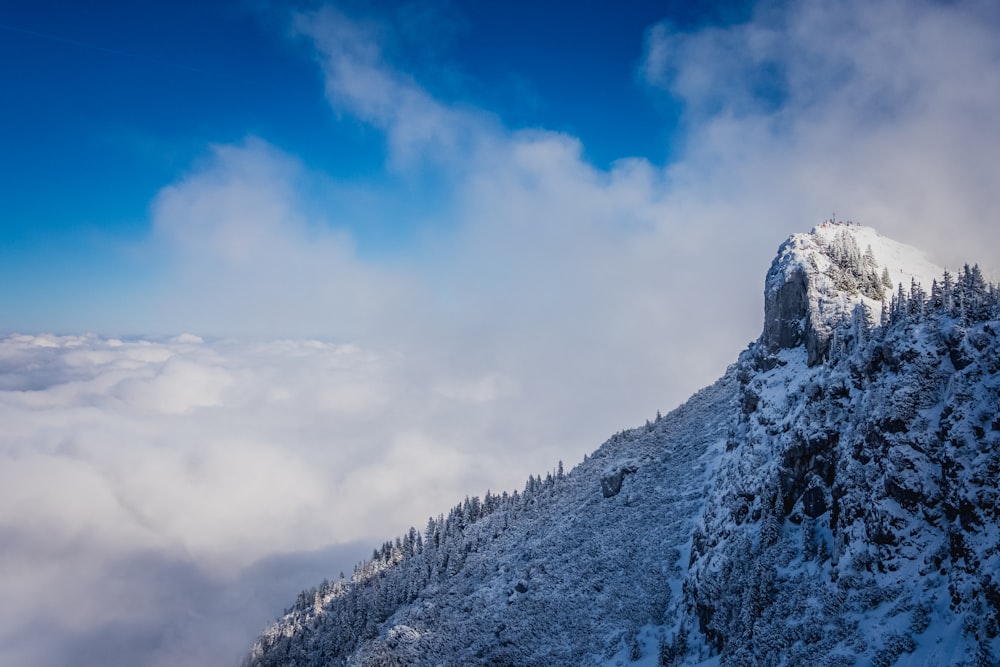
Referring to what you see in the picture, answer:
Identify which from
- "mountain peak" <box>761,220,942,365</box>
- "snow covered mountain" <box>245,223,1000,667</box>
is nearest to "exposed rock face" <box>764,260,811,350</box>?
"mountain peak" <box>761,220,942,365</box>

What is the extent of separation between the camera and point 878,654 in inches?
1414

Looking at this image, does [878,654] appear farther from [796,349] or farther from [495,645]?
[495,645]

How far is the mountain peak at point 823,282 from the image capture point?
66.6 m

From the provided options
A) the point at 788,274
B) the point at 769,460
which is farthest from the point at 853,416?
the point at 788,274

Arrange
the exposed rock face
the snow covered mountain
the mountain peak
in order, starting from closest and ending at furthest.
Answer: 1. the snow covered mountain
2. the mountain peak
3. the exposed rock face

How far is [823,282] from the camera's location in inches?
2788

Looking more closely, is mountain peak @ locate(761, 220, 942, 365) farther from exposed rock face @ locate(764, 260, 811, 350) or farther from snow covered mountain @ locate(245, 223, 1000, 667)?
snow covered mountain @ locate(245, 223, 1000, 667)

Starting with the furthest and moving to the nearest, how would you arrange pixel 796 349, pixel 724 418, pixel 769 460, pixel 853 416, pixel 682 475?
pixel 724 418, pixel 682 475, pixel 796 349, pixel 769 460, pixel 853 416

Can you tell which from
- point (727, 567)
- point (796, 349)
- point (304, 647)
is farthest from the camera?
point (304, 647)

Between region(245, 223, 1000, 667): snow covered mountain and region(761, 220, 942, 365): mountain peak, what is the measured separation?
34cm

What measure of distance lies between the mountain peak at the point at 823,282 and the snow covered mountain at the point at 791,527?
1.11ft

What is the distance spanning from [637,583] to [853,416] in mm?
38555

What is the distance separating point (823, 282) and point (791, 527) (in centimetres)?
3517

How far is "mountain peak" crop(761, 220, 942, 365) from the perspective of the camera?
66.6 meters
